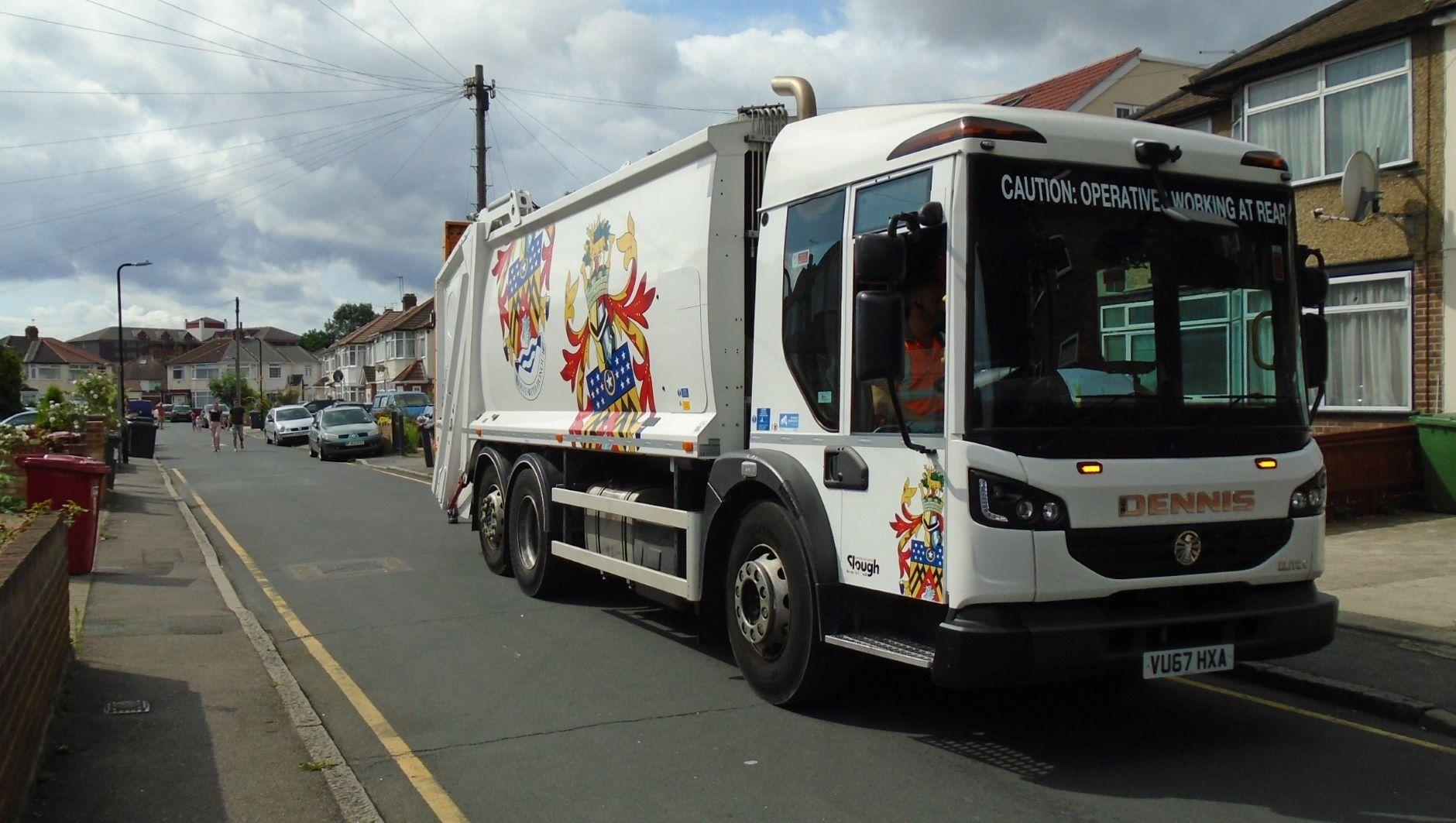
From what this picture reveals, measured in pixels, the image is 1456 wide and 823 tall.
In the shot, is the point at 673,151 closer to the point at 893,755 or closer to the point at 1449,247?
the point at 893,755

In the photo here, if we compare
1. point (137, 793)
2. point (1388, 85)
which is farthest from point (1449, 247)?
point (137, 793)

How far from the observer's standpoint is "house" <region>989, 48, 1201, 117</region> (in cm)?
3053

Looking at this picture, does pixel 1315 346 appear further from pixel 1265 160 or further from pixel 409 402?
pixel 409 402

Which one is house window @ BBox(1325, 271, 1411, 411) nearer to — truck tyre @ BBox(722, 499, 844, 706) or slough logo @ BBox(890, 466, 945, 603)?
truck tyre @ BBox(722, 499, 844, 706)

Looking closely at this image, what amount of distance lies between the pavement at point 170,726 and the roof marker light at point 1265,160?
5.18m

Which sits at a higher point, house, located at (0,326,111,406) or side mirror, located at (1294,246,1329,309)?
house, located at (0,326,111,406)

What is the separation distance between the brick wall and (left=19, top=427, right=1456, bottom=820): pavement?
255 millimetres

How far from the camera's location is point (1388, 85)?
1454 cm

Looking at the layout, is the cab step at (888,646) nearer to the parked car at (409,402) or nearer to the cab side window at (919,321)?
the cab side window at (919,321)

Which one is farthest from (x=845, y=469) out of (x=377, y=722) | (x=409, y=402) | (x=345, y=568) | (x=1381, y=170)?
(x=409, y=402)

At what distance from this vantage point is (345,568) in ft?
38.2

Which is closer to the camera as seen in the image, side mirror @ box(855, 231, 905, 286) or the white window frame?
side mirror @ box(855, 231, 905, 286)

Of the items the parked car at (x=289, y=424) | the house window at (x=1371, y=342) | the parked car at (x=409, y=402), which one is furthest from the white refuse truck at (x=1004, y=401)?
the parked car at (x=289, y=424)

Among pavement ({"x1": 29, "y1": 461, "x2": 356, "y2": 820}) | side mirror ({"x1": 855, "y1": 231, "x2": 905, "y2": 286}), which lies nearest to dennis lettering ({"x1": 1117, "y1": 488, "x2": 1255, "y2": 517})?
side mirror ({"x1": 855, "y1": 231, "x2": 905, "y2": 286})
